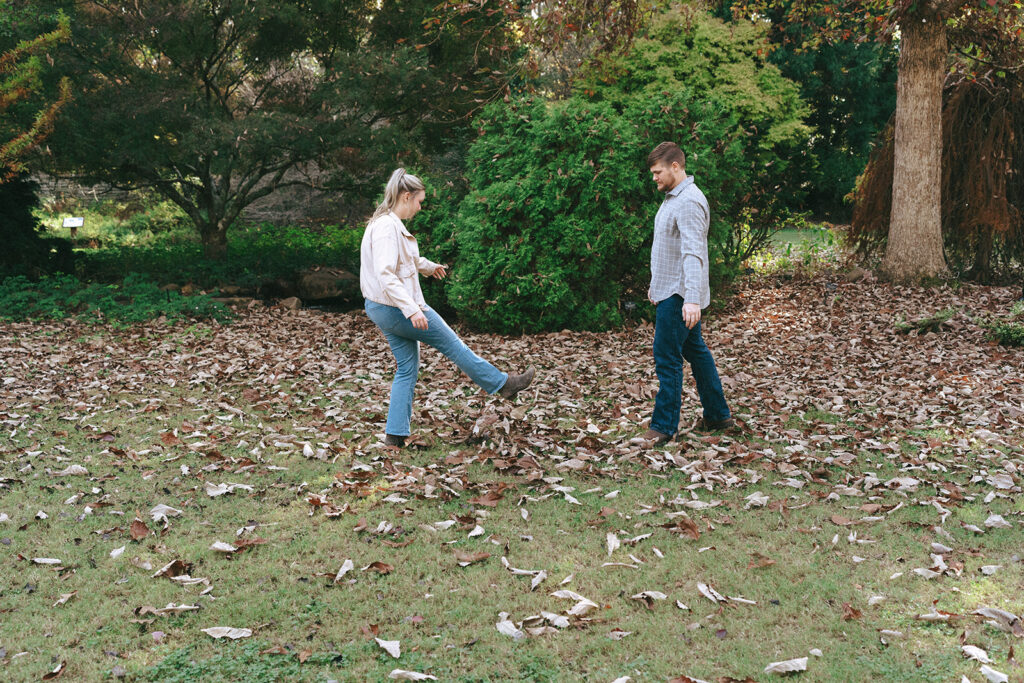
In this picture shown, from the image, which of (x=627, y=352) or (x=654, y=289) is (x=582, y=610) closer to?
(x=654, y=289)

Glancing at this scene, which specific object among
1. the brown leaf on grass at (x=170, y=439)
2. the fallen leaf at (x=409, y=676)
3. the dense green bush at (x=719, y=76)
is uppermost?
the dense green bush at (x=719, y=76)

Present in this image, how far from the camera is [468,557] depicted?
4031 millimetres

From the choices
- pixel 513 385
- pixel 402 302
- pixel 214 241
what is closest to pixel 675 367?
pixel 513 385

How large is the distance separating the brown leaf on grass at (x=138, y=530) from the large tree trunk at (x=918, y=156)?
10.5 m

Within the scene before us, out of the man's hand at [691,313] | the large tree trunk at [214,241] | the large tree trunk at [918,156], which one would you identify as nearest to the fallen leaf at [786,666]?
the man's hand at [691,313]

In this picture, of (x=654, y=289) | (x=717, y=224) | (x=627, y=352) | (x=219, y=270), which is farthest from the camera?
(x=219, y=270)

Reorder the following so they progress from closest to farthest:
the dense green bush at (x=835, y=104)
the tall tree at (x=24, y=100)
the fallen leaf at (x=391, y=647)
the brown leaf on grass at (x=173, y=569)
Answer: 1. the fallen leaf at (x=391, y=647)
2. the brown leaf on grass at (x=173, y=569)
3. the tall tree at (x=24, y=100)
4. the dense green bush at (x=835, y=104)

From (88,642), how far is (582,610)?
2.10 m

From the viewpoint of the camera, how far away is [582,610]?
349 centimetres

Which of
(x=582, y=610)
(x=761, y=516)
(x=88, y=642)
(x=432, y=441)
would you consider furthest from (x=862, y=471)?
(x=88, y=642)

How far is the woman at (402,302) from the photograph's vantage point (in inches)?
203

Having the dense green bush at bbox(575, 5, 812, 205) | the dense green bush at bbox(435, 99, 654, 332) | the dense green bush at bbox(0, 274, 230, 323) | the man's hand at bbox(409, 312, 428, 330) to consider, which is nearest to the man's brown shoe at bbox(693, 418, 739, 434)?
the man's hand at bbox(409, 312, 428, 330)

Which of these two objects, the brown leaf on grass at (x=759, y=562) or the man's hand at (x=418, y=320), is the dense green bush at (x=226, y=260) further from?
the brown leaf on grass at (x=759, y=562)

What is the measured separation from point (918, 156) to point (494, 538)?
970cm
